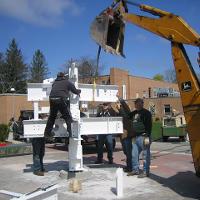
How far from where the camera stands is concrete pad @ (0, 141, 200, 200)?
854 centimetres

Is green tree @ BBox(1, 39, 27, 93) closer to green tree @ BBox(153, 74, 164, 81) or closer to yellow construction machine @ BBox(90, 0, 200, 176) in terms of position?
green tree @ BBox(153, 74, 164, 81)

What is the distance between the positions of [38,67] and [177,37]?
78.5 meters

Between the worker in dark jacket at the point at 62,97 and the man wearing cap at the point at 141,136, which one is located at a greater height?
the worker in dark jacket at the point at 62,97

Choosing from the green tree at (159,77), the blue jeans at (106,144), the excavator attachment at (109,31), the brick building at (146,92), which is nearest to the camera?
the excavator attachment at (109,31)

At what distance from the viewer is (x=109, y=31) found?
10.1 meters

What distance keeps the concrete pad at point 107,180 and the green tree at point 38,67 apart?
71.0 m

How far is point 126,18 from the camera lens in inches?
386

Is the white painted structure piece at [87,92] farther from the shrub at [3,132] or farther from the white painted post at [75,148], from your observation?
the shrub at [3,132]

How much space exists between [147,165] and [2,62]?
67067 mm

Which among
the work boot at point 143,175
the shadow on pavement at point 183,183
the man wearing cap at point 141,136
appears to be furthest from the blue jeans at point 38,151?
the shadow on pavement at point 183,183

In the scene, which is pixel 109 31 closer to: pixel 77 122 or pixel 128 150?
pixel 77 122

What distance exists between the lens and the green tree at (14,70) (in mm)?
71312

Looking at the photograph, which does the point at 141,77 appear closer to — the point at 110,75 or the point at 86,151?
the point at 110,75

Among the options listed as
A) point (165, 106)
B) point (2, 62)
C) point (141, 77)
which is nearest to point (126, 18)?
point (165, 106)
